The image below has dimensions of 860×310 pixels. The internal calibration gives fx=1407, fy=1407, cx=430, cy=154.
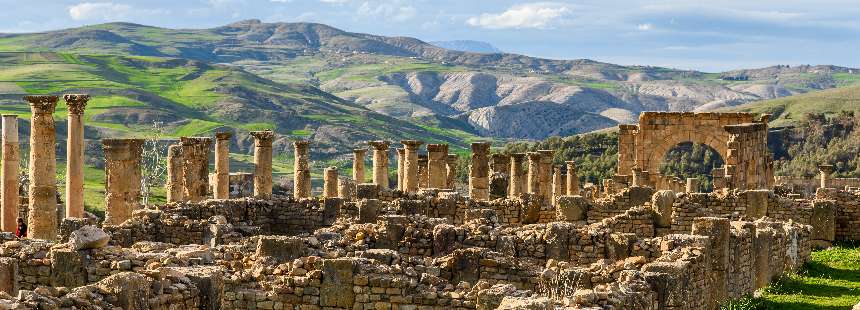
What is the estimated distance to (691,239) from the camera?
1830 cm

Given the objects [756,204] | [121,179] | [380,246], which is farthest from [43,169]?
[756,204]

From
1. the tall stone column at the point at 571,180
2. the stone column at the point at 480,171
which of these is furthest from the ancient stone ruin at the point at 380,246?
the tall stone column at the point at 571,180

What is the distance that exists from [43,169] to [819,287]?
15129 mm

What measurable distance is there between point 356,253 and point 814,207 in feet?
57.3

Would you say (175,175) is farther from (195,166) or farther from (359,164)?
(359,164)

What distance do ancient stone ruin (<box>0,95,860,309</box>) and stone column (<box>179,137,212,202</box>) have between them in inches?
1.3

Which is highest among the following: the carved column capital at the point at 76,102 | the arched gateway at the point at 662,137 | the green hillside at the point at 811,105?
the green hillside at the point at 811,105

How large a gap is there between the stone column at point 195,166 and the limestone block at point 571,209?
988 centimetres

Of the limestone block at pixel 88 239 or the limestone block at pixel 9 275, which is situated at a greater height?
the limestone block at pixel 88 239

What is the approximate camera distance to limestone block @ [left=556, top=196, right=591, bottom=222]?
24.7m

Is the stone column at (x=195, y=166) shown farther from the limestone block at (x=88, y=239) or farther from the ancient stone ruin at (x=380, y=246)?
the limestone block at (x=88, y=239)

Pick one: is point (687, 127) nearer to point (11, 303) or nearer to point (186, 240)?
point (186, 240)

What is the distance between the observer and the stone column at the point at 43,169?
2786 centimetres

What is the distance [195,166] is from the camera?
105ft
